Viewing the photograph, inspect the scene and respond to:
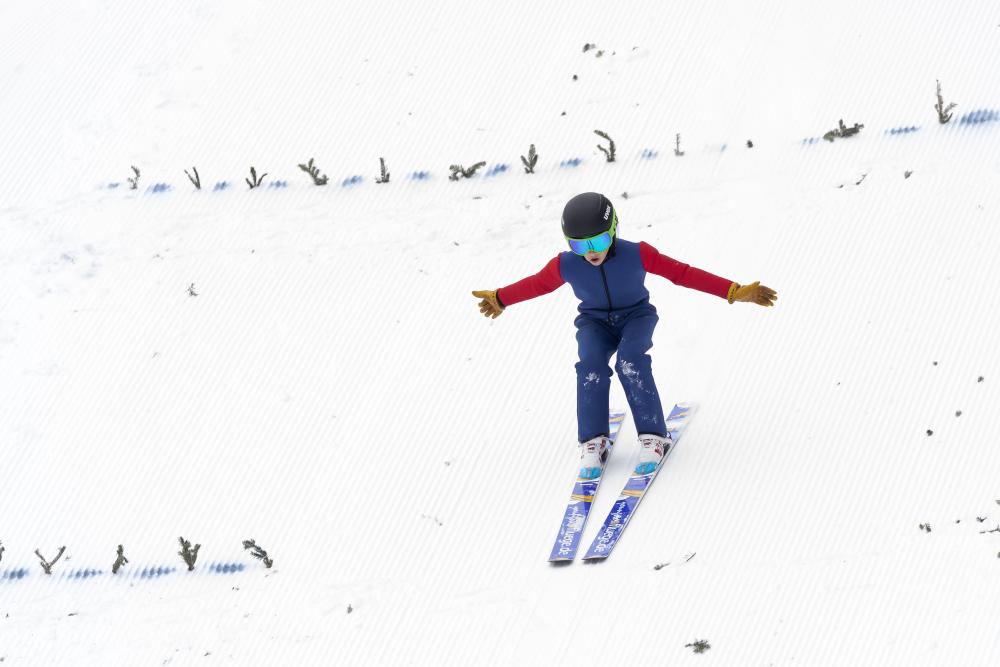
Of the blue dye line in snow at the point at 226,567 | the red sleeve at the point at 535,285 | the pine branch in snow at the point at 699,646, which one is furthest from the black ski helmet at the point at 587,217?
the blue dye line in snow at the point at 226,567

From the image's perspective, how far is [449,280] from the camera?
7742 mm

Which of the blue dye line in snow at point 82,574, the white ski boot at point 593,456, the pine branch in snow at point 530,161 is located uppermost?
the pine branch in snow at point 530,161

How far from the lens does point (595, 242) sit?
18.0ft

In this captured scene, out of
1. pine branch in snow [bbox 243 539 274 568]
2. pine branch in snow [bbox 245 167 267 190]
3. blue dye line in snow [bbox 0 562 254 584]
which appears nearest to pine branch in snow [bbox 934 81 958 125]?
pine branch in snow [bbox 245 167 267 190]

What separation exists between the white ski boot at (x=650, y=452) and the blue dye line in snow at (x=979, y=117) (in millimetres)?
3703

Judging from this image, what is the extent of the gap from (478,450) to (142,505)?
5.68ft

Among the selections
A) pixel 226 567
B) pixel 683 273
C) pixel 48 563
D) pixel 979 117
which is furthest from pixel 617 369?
pixel 979 117

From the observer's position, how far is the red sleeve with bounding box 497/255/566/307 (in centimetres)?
579

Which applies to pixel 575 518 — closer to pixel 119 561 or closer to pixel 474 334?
pixel 474 334

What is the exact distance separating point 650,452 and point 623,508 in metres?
0.39

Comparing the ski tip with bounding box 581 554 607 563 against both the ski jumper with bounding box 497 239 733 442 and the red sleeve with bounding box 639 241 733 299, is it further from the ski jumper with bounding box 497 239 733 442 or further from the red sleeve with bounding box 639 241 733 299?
the red sleeve with bounding box 639 241 733 299

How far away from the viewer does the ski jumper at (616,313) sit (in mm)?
5664

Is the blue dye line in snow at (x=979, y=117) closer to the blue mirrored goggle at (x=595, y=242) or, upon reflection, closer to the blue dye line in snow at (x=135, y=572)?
the blue mirrored goggle at (x=595, y=242)

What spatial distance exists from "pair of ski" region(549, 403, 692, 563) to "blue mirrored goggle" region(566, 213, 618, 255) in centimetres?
104
